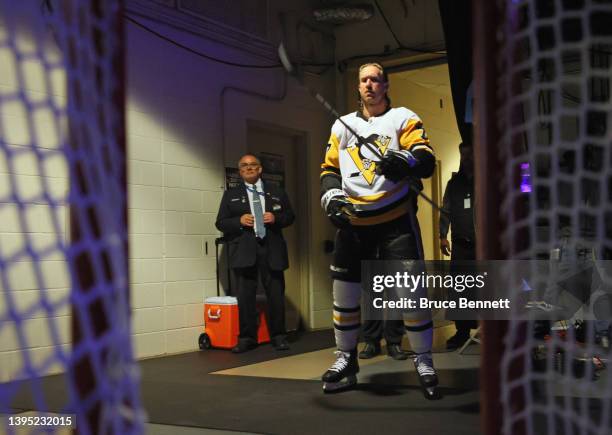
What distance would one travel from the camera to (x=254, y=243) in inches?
195

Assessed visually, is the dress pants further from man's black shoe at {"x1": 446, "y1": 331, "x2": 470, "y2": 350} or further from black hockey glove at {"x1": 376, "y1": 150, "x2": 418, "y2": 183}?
black hockey glove at {"x1": 376, "y1": 150, "x2": 418, "y2": 183}

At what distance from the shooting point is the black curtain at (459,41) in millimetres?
5230

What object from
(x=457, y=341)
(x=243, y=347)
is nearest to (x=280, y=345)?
(x=243, y=347)

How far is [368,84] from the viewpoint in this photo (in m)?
3.17

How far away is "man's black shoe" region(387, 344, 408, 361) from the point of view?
424 centimetres

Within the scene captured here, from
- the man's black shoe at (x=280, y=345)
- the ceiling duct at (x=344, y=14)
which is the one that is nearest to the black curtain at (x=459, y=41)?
the ceiling duct at (x=344, y=14)

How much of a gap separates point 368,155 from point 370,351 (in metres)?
1.77

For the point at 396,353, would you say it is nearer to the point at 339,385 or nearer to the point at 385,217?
the point at 339,385

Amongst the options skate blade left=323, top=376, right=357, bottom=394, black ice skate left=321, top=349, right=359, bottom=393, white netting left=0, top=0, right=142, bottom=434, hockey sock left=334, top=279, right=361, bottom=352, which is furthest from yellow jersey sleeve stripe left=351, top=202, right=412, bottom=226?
white netting left=0, top=0, right=142, bottom=434

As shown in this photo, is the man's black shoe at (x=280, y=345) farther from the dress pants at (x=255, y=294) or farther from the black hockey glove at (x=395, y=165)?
the black hockey glove at (x=395, y=165)

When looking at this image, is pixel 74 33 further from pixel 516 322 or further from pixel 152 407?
pixel 152 407

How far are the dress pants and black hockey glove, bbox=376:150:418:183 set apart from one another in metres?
2.19

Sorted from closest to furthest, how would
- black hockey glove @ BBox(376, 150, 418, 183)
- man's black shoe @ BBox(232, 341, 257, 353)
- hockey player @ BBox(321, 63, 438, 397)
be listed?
black hockey glove @ BBox(376, 150, 418, 183) → hockey player @ BBox(321, 63, 438, 397) → man's black shoe @ BBox(232, 341, 257, 353)

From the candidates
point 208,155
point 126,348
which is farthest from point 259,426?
point 208,155
